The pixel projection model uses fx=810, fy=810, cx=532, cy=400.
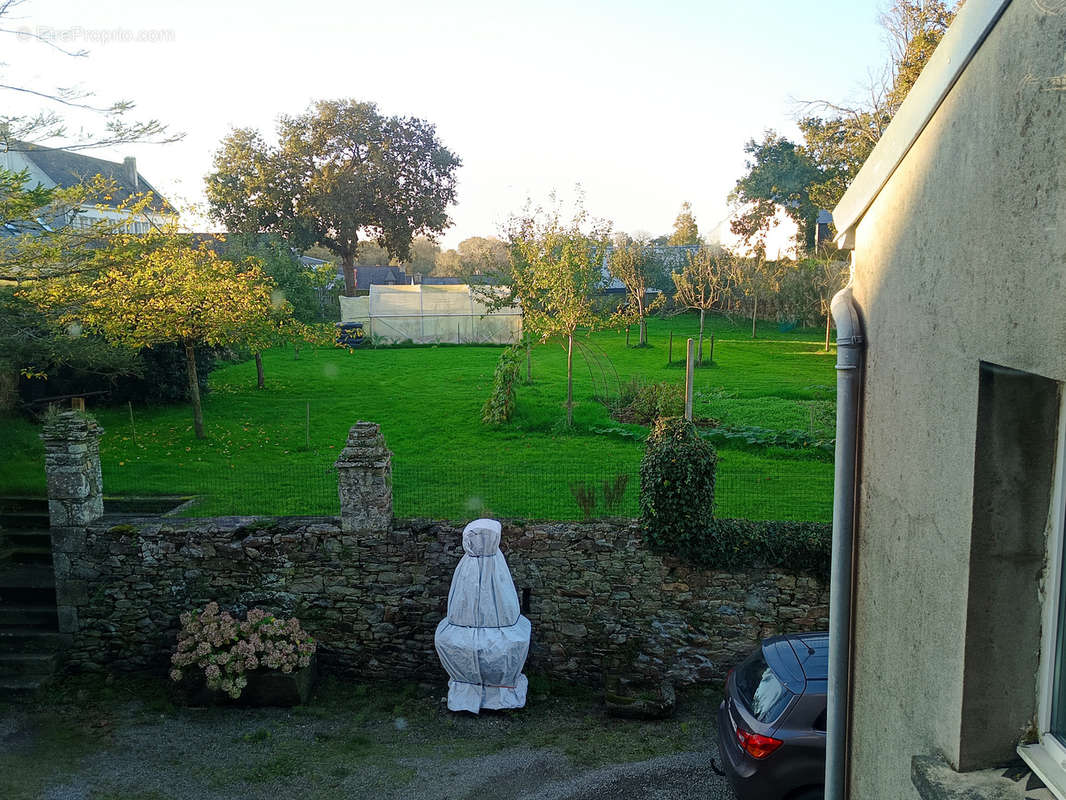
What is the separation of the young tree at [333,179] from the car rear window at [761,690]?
134ft

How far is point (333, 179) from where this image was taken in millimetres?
44188

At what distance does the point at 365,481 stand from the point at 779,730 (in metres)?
5.84

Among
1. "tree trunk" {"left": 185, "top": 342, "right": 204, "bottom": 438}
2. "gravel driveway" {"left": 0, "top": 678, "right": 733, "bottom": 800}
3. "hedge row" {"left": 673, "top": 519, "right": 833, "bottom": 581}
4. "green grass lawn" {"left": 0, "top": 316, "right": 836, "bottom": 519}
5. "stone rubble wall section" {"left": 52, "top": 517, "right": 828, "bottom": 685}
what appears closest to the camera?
"gravel driveway" {"left": 0, "top": 678, "right": 733, "bottom": 800}

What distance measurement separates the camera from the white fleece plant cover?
9.77 m

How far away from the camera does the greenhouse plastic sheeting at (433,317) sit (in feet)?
111

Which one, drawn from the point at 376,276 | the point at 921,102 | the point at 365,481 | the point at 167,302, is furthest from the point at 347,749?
the point at 376,276

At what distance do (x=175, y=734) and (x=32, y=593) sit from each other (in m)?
3.43

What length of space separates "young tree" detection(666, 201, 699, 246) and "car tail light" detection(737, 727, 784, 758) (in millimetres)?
54462

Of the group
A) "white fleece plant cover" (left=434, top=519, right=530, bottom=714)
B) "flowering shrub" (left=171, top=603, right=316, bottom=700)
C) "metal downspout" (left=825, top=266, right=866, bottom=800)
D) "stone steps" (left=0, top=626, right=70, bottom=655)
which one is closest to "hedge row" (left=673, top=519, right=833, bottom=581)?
"white fleece plant cover" (left=434, top=519, right=530, bottom=714)

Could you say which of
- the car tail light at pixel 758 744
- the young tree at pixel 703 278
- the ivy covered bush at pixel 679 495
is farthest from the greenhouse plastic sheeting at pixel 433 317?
the car tail light at pixel 758 744

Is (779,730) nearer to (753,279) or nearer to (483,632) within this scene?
(483,632)

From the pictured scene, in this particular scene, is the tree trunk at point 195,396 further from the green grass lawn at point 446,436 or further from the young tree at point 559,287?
the young tree at point 559,287

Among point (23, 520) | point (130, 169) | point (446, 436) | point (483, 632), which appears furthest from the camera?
point (130, 169)

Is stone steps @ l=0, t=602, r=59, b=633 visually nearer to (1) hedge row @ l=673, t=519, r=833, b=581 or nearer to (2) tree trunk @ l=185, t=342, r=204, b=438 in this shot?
(2) tree trunk @ l=185, t=342, r=204, b=438
